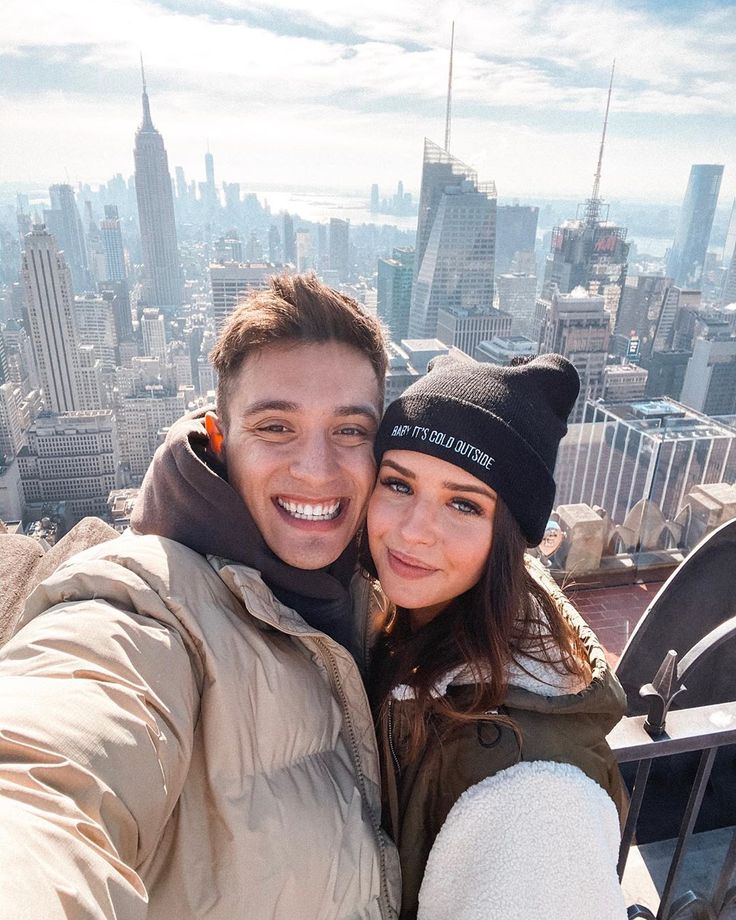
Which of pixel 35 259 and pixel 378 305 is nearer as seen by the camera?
pixel 35 259

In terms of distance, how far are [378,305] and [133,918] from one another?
5469 cm

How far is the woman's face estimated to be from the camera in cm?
111

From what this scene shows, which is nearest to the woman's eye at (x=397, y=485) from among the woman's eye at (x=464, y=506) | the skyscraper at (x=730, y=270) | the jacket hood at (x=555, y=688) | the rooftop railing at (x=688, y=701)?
the woman's eye at (x=464, y=506)

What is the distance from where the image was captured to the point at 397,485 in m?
1.22

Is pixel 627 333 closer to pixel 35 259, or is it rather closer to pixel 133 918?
pixel 35 259

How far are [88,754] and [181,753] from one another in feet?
0.47

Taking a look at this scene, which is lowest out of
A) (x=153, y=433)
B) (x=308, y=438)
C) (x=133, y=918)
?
(x=153, y=433)

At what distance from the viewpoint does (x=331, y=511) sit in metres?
1.23

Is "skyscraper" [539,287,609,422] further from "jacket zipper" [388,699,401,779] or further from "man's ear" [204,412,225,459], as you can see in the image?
"jacket zipper" [388,699,401,779]

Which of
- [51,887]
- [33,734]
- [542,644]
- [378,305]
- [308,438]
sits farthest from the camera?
[378,305]

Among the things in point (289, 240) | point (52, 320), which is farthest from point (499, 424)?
point (289, 240)

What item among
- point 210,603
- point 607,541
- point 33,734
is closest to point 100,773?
point 33,734

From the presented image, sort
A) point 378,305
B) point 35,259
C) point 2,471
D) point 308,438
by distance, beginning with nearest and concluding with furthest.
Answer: point 308,438
point 2,471
point 35,259
point 378,305

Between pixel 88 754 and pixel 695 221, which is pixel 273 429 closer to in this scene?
pixel 88 754
